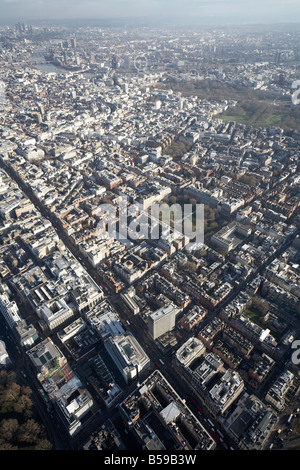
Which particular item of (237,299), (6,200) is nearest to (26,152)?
(6,200)

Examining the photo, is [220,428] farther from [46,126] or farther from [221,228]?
[46,126]

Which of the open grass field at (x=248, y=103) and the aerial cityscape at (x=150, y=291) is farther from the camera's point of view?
the open grass field at (x=248, y=103)

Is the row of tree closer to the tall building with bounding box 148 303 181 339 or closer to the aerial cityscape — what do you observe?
the aerial cityscape
